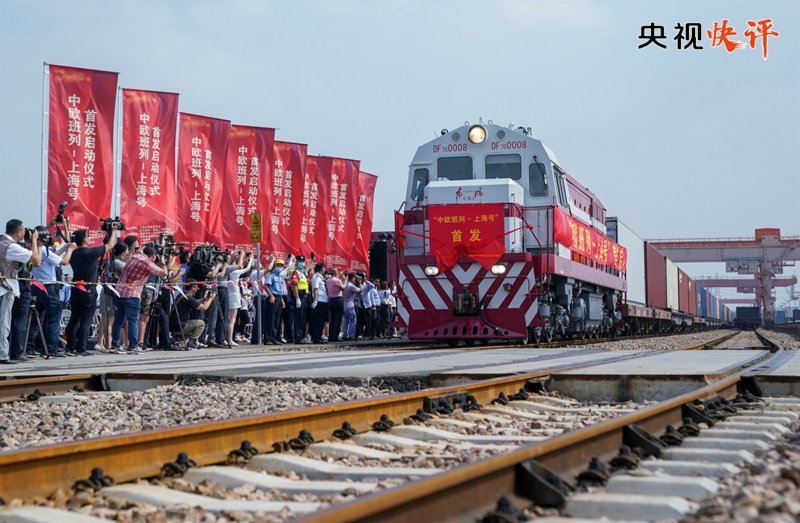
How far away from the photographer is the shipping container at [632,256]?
2284cm

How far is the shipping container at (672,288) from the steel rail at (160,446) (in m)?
28.0

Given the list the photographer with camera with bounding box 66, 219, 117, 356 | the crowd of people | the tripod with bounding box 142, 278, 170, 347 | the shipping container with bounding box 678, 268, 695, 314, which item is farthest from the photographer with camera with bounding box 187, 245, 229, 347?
the shipping container with bounding box 678, 268, 695, 314

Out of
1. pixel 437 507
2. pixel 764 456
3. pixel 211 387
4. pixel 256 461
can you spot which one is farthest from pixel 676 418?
pixel 211 387

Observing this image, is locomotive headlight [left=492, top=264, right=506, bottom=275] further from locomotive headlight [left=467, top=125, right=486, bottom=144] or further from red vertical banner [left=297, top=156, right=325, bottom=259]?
Answer: red vertical banner [left=297, top=156, right=325, bottom=259]

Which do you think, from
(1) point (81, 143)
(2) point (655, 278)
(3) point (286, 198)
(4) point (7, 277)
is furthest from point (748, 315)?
(4) point (7, 277)

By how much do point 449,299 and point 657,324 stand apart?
17.8m

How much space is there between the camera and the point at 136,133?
54.9 feet

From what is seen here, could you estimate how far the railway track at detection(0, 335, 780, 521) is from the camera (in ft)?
7.70

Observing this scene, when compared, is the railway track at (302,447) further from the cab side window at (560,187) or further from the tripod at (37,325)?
the cab side window at (560,187)

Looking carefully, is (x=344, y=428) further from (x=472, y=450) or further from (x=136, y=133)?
(x=136, y=133)

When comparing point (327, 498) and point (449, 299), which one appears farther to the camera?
point (449, 299)

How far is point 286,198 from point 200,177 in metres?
3.60

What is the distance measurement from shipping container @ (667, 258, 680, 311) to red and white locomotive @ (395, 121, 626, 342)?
686 inches

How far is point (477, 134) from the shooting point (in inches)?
574
